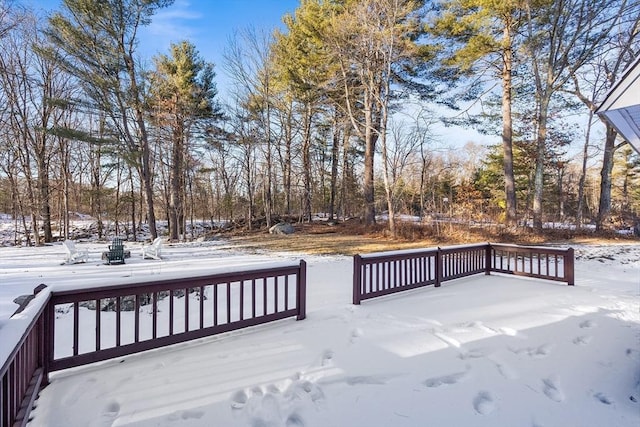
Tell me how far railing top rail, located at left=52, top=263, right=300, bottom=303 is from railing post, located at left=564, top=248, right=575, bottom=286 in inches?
189

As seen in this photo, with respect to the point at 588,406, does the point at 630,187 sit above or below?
above

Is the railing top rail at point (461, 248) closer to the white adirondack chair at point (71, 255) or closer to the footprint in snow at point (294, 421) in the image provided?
the footprint in snow at point (294, 421)

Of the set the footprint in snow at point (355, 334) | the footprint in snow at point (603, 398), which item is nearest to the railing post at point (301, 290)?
the footprint in snow at point (355, 334)

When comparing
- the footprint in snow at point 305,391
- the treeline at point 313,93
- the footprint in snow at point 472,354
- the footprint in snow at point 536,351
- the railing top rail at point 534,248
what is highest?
the treeline at point 313,93

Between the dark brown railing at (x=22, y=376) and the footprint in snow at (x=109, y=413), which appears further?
the footprint in snow at (x=109, y=413)

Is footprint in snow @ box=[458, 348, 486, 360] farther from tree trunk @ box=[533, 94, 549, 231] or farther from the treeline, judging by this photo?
tree trunk @ box=[533, 94, 549, 231]

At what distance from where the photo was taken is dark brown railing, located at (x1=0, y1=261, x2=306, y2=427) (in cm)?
177

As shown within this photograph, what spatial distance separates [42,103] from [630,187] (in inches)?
1384

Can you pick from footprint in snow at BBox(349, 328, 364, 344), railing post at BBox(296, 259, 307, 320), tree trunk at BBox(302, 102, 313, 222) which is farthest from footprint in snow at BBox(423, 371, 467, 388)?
tree trunk at BBox(302, 102, 313, 222)

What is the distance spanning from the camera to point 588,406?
203 centimetres

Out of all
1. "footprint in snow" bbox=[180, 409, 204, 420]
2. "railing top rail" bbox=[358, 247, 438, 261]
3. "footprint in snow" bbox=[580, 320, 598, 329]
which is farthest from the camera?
"railing top rail" bbox=[358, 247, 438, 261]

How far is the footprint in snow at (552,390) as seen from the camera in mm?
2119

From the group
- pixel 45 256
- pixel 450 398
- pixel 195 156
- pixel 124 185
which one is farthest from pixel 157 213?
pixel 450 398

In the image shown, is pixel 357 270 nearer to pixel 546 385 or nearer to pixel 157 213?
pixel 546 385
